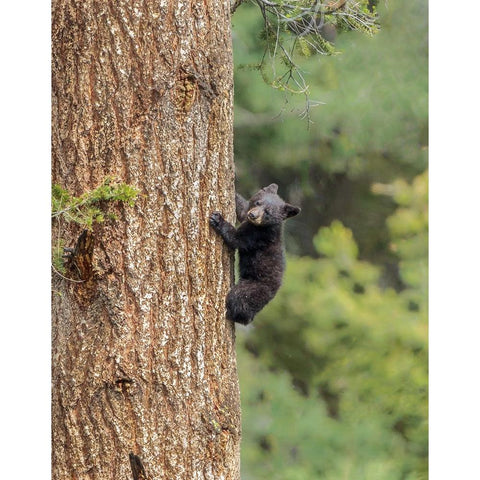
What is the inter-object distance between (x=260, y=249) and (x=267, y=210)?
0.53ft

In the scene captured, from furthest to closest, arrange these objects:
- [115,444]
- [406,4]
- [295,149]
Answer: [295,149] → [406,4] → [115,444]

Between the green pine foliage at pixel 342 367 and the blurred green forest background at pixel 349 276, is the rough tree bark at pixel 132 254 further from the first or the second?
the green pine foliage at pixel 342 367

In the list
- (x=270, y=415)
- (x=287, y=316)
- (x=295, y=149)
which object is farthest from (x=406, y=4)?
(x=270, y=415)

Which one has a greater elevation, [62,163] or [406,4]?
[406,4]

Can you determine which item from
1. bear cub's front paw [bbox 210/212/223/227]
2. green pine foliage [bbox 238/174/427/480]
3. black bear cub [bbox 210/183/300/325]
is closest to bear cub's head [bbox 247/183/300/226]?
black bear cub [bbox 210/183/300/325]

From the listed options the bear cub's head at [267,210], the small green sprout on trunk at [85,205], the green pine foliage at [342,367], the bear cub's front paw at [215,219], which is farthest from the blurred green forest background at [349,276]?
the small green sprout on trunk at [85,205]

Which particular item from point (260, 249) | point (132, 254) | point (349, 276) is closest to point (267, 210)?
point (260, 249)

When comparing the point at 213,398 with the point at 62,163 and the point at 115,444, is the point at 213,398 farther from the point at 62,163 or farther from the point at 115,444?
the point at 62,163

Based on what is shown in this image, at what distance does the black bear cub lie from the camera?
267cm

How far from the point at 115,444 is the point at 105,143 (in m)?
0.92

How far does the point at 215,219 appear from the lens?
7.60 feet

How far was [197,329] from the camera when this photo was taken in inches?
88.4

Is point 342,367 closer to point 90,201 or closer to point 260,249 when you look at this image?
point 260,249

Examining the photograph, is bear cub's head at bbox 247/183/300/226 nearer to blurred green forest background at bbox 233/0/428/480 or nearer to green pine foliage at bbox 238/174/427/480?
blurred green forest background at bbox 233/0/428/480
